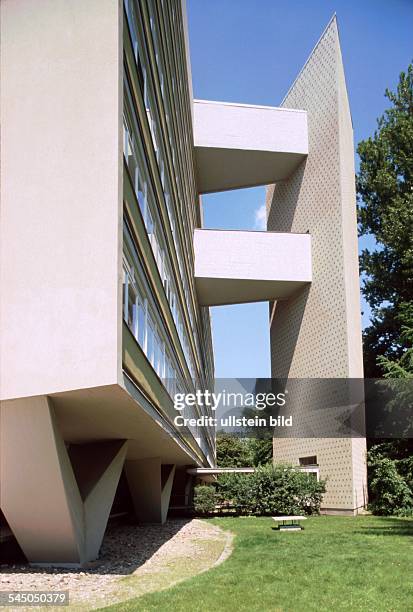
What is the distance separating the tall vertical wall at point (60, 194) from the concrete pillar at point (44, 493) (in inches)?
30.3

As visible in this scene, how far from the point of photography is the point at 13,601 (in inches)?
347

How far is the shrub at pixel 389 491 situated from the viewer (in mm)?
25906

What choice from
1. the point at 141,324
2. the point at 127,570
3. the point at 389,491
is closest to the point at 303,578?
the point at 127,570

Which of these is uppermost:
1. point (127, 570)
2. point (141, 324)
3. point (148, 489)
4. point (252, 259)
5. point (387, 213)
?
point (387, 213)

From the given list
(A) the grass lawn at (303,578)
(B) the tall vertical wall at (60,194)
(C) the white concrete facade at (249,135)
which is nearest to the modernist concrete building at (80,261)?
(B) the tall vertical wall at (60,194)

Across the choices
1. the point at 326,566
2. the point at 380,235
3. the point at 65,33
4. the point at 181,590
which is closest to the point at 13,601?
the point at 181,590

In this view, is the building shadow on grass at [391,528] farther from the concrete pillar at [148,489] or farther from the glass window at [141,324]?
the glass window at [141,324]

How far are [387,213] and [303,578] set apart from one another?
2696cm

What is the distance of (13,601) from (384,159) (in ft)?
104

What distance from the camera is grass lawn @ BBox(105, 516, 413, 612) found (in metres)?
8.88

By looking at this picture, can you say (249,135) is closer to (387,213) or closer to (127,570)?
(387,213)

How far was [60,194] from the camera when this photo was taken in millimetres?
9773

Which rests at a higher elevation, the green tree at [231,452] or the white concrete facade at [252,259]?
the white concrete facade at [252,259]

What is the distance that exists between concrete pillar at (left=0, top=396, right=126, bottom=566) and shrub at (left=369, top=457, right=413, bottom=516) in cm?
1612
